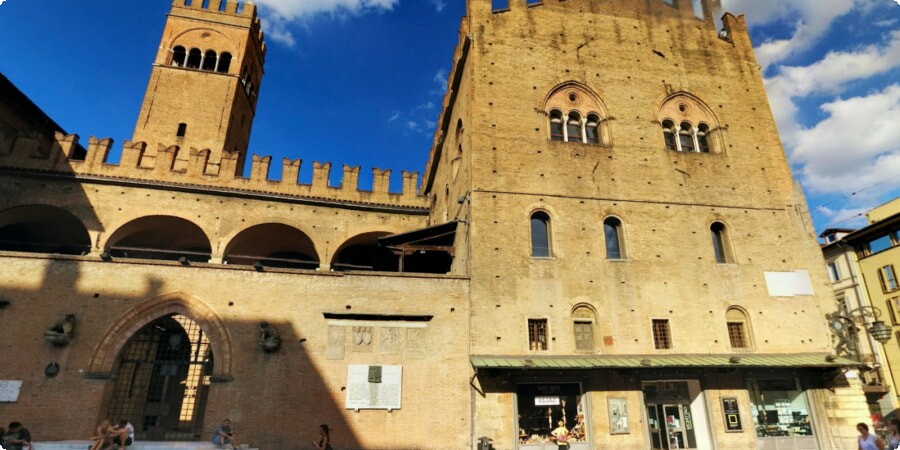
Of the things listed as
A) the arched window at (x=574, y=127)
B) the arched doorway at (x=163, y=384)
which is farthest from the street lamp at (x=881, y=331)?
the arched doorway at (x=163, y=384)

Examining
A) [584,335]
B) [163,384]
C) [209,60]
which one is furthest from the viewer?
[209,60]

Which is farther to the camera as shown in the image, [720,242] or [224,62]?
[224,62]

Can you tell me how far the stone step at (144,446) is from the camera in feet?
32.8

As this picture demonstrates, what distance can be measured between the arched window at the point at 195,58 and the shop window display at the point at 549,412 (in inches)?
971

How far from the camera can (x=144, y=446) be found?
35.0 ft

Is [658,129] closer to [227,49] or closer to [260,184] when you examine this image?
[260,184]

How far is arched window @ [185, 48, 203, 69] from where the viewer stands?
2570 centimetres

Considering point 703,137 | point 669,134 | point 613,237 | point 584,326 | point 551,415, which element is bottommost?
point 551,415

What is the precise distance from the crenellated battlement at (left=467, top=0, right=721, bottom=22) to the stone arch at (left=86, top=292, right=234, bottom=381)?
13.0 meters

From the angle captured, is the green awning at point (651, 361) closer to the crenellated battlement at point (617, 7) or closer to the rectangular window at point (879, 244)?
the crenellated battlement at point (617, 7)

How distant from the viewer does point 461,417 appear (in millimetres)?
11883

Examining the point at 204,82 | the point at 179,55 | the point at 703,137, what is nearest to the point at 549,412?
the point at 703,137

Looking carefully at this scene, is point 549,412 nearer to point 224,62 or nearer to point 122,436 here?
point 122,436

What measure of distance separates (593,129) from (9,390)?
17784mm
